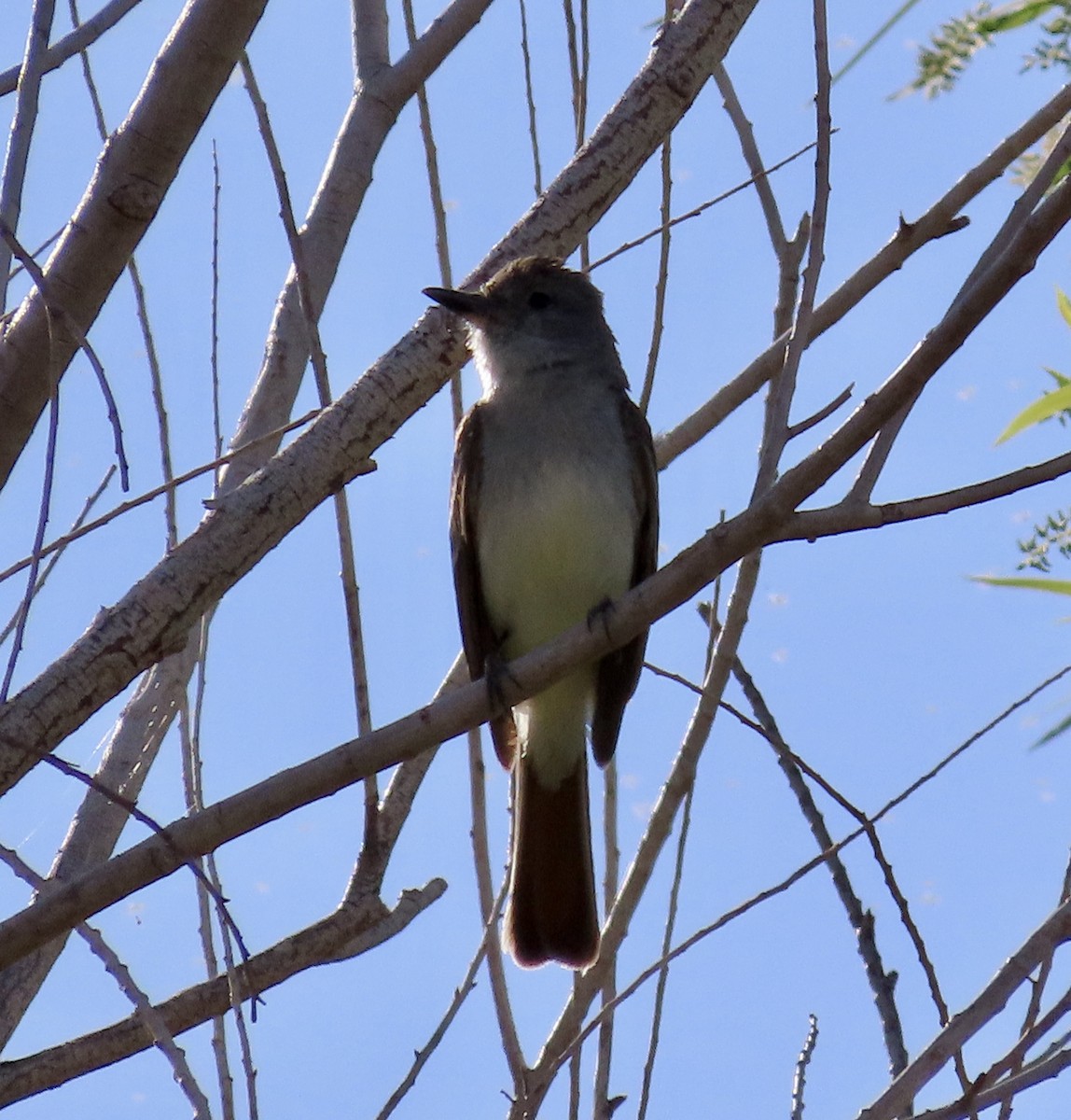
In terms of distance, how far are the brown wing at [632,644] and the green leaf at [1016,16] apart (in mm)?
1513

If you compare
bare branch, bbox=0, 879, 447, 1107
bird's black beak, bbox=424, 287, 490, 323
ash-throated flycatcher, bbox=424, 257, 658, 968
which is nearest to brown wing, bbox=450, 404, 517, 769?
ash-throated flycatcher, bbox=424, 257, 658, 968

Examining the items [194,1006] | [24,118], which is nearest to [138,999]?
[194,1006]

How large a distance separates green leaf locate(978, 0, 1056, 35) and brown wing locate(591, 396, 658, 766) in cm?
151

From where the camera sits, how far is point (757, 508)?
2826 millimetres

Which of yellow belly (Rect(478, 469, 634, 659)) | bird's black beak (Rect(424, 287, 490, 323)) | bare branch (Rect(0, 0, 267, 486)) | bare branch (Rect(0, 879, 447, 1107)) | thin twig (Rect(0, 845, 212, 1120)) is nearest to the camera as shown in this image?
thin twig (Rect(0, 845, 212, 1120))

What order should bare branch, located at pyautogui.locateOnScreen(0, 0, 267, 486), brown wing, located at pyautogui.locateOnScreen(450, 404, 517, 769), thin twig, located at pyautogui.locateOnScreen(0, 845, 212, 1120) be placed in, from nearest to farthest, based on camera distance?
thin twig, located at pyautogui.locateOnScreen(0, 845, 212, 1120)
bare branch, located at pyautogui.locateOnScreen(0, 0, 267, 486)
brown wing, located at pyautogui.locateOnScreen(450, 404, 517, 769)

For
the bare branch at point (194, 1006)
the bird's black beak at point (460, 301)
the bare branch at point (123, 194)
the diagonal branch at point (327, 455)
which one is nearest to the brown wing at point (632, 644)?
the bird's black beak at point (460, 301)

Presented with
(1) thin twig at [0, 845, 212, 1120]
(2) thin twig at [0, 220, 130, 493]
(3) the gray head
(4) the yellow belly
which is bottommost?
(1) thin twig at [0, 845, 212, 1120]

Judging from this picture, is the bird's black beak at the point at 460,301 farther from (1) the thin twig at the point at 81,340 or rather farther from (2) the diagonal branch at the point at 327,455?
(1) the thin twig at the point at 81,340

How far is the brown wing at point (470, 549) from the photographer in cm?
504

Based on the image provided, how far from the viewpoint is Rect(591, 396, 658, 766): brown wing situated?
5043 millimetres

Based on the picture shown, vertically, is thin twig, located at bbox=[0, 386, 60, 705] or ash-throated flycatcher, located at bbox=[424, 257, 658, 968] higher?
ash-throated flycatcher, located at bbox=[424, 257, 658, 968]

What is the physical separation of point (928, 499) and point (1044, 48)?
1686 mm

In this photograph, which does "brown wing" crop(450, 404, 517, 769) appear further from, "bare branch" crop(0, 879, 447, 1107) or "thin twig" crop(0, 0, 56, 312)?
"thin twig" crop(0, 0, 56, 312)
